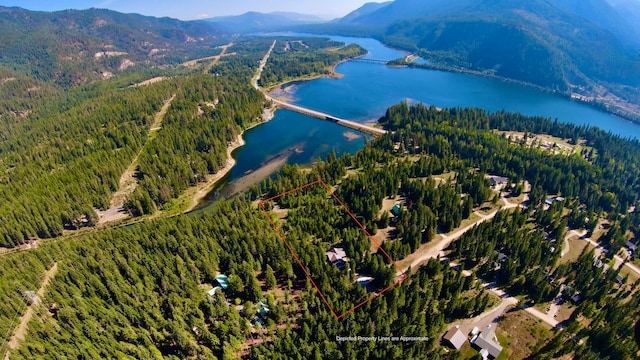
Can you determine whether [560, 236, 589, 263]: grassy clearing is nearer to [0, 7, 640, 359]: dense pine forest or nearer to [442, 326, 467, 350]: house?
[0, 7, 640, 359]: dense pine forest

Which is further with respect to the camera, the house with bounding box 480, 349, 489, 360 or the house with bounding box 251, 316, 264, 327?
the house with bounding box 251, 316, 264, 327

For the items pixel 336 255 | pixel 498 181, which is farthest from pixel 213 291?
pixel 498 181

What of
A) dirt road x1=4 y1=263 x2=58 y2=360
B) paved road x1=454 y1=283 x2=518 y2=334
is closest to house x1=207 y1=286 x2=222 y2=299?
dirt road x1=4 y1=263 x2=58 y2=360

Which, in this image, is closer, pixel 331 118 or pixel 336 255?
pixel 336 255
